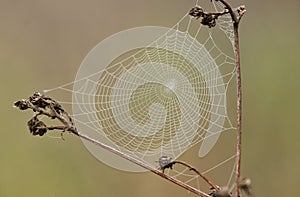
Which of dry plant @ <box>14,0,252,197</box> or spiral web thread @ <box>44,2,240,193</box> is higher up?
spiral web thread @ <box>44,2,240,193</box>

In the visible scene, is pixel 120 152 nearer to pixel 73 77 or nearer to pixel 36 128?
pixel 36 128

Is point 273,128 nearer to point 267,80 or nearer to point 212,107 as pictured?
point 267,80

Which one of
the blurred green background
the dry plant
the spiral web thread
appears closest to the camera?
the dry plant

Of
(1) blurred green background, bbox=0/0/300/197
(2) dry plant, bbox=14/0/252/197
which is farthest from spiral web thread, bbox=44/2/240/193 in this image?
(1) blurred green background, bbox=0/0/300/197

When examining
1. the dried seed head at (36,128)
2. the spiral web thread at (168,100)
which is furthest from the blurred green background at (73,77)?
the dried seed head at (36,128)

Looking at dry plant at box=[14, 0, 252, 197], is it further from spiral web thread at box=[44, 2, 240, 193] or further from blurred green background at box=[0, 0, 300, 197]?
blurred green background at box=[0, 0, 300, 197]

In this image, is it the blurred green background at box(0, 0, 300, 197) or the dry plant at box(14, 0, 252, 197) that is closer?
the dry plant at box(14, 0, 252, 197)

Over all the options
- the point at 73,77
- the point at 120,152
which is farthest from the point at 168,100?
the point at 73,77

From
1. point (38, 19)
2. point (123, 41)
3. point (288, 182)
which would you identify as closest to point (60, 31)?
point (38, 19)
